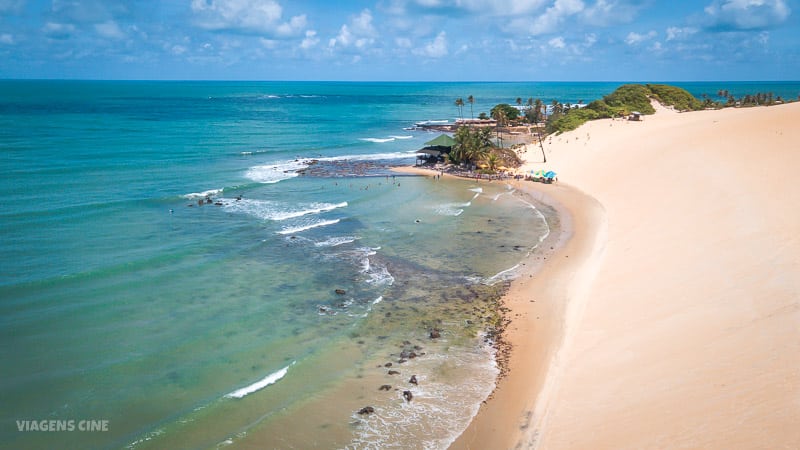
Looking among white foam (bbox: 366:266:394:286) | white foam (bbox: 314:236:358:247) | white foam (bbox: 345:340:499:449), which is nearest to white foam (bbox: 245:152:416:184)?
white foam (bbox: 314:236:358:247)

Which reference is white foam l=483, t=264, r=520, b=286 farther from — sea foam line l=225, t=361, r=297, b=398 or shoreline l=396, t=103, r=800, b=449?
sea foam line l=225, t=361, r=297, b=398

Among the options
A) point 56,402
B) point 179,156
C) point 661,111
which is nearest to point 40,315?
point 56,402

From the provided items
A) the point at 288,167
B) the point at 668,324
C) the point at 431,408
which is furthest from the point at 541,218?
the point at 288,167

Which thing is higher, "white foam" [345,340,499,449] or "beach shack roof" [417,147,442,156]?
"beach shack roof" [417,147,442,156]

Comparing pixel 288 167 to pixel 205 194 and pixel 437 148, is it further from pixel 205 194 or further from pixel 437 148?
pixel 437 148

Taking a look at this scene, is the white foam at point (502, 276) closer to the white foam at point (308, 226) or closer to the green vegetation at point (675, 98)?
the white foam at point (308, 226)

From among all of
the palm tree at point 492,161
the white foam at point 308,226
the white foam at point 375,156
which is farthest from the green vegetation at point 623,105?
the white foam at point 308,226
